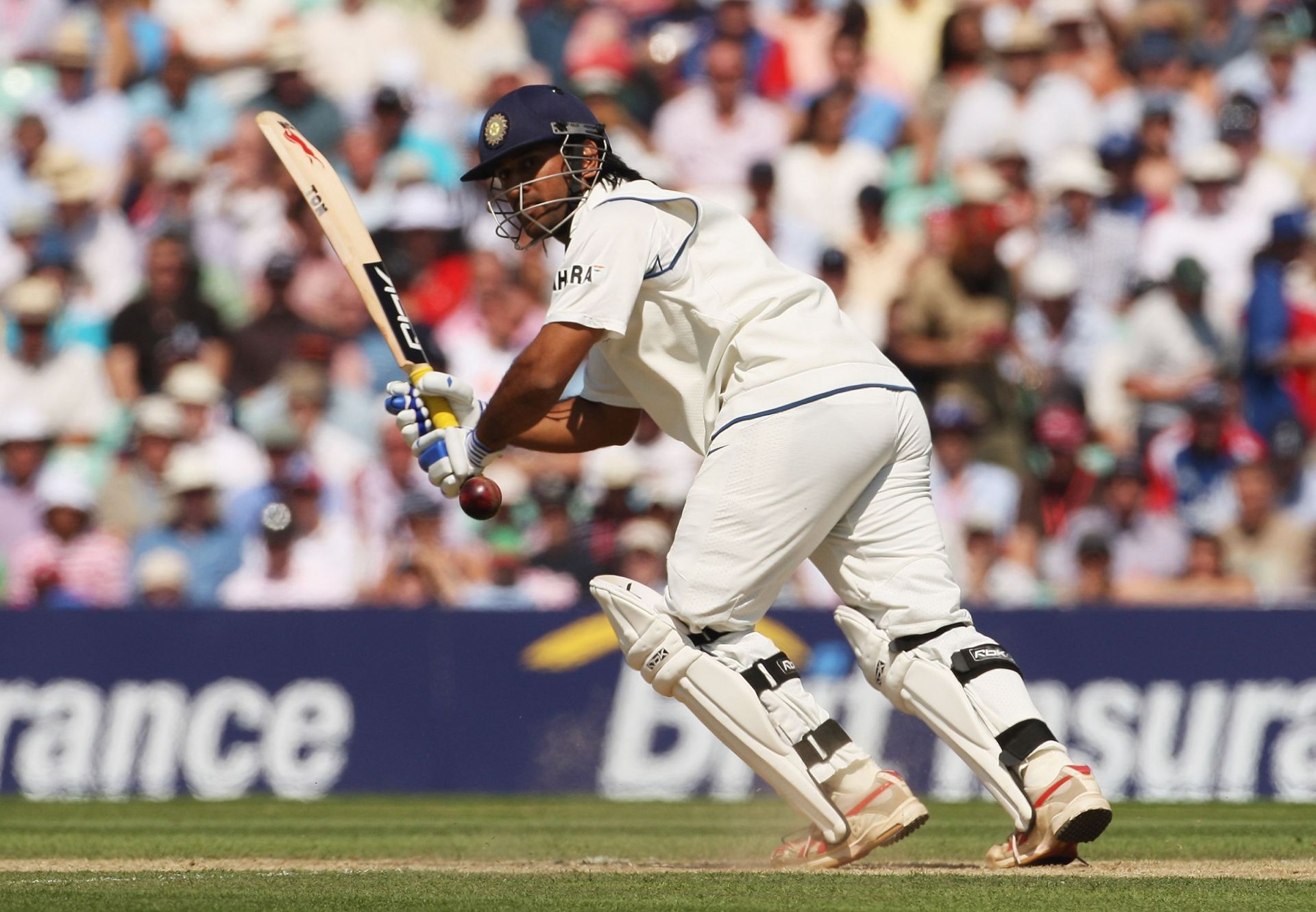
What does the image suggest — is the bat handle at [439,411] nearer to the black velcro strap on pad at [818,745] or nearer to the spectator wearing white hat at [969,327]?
the black velcro strap on pad at [818,745]

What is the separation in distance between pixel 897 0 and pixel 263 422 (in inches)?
188

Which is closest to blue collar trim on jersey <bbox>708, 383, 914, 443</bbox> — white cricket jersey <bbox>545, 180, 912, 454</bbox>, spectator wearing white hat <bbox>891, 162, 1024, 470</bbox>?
white cricket jersey <bbox>545, 180, 912, 454</bbox>

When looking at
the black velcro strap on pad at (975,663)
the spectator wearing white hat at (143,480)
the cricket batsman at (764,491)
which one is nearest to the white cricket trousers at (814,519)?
the cricket batsman at (764,491)

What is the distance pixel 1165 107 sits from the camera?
38.8 ft

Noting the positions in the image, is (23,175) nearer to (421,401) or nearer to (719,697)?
(421,401)

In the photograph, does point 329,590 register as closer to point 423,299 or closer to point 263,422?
point 263,422

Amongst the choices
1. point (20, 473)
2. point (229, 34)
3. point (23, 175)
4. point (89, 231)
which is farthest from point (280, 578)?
point (229, 34)

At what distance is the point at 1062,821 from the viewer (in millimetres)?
5141

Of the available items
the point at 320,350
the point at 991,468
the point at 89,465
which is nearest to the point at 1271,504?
the point at 991,468

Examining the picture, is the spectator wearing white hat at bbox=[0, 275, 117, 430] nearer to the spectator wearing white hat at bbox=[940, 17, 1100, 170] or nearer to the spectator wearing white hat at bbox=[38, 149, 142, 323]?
the spectator wearing white hat at bbox=[38, 149, 142, 323]

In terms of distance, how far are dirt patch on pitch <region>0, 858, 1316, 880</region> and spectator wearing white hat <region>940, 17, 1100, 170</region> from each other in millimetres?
6773

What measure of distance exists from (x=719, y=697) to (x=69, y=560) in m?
5.99

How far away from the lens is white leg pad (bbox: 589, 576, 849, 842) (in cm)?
536

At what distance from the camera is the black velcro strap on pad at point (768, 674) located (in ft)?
17.8
